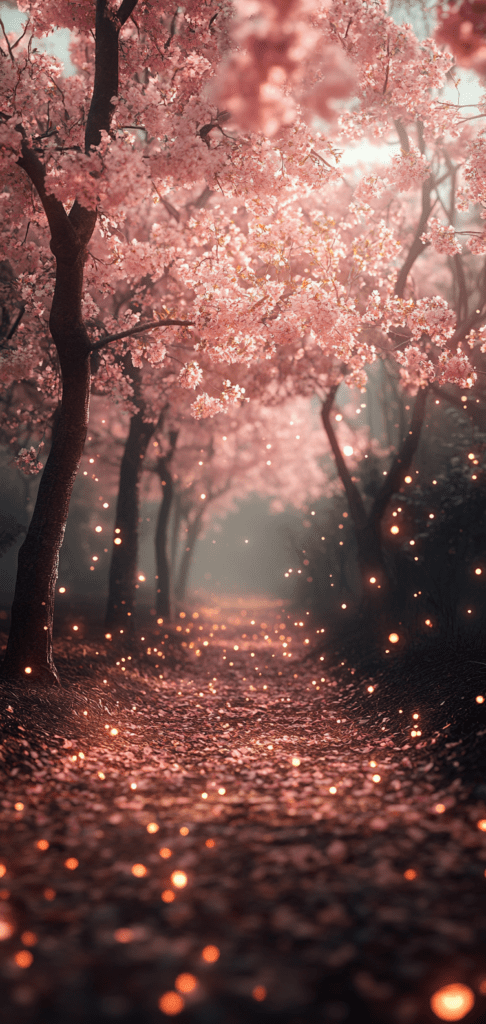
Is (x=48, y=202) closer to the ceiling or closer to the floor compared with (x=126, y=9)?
closer to the floor

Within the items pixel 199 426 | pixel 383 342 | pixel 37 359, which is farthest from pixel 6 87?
pixel 199 426

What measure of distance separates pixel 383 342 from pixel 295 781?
11.0 meters

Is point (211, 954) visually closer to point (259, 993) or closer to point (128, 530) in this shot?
point (259, 993)

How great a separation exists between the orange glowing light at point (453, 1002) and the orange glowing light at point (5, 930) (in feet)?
7.89

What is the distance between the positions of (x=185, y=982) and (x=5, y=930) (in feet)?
3.93

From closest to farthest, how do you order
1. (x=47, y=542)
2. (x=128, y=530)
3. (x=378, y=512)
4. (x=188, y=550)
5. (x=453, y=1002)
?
1. (x=453, y=1002)
2. (x=47, y=542)
3. (x=378, y=512)
4. (x=128, y=530)
5. (x=188, y=550)

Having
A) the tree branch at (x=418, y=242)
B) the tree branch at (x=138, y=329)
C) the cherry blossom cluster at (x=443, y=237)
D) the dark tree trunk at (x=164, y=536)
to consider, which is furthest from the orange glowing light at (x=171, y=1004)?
the dark tree trunk at (x=164, y=536)

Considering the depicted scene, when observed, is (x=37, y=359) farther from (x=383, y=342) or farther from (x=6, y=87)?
(x=383, y=342)

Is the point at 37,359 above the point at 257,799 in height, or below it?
above

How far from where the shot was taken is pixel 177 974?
3.11 m

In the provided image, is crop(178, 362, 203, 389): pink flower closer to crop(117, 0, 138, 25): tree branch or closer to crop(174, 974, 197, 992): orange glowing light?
crop(117, 0, 138, 25): tree branch

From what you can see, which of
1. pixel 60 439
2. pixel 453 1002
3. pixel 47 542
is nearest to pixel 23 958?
pixel 453 1002

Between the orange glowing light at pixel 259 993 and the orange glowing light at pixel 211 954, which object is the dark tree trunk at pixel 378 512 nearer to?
the orange glowing light at pixel 211 954

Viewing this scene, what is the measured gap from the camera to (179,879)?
13.6 feet
